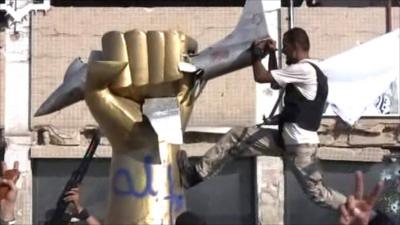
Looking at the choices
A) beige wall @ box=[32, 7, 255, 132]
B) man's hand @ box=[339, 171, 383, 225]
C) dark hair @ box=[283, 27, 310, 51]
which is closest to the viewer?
man's hand @ box=[339, 171, 383, 225]

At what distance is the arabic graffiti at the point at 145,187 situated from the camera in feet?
17.7

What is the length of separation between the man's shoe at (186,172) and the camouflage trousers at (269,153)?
120 millimetres

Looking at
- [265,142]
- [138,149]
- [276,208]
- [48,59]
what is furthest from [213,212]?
[138,149]

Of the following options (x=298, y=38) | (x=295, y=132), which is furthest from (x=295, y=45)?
(x=295, y=132)

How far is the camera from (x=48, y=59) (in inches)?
475

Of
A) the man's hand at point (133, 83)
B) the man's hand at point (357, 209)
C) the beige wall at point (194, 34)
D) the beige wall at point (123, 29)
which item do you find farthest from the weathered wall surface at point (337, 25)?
the man's hand at point (357, 209)

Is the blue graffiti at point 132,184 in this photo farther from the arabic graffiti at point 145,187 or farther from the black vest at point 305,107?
the black vest at point 305,107

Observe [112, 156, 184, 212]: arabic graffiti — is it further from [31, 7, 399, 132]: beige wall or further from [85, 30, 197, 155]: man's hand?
[31, 7, 399, 132]: beige wall

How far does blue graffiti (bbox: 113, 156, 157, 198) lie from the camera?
540cm

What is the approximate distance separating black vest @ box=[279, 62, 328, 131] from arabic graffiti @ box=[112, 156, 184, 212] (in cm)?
91

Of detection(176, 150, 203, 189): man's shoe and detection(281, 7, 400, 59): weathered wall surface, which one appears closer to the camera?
detection(176, 150, 203, 189): man's shoe

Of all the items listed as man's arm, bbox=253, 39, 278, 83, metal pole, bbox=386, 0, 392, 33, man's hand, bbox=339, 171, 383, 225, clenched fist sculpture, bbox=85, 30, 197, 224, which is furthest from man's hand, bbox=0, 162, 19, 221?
metal pole, bbox=386, 0, 392, 33

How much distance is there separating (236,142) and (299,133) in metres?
0.35

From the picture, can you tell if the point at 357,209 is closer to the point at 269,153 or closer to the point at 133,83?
the point at 133,83
